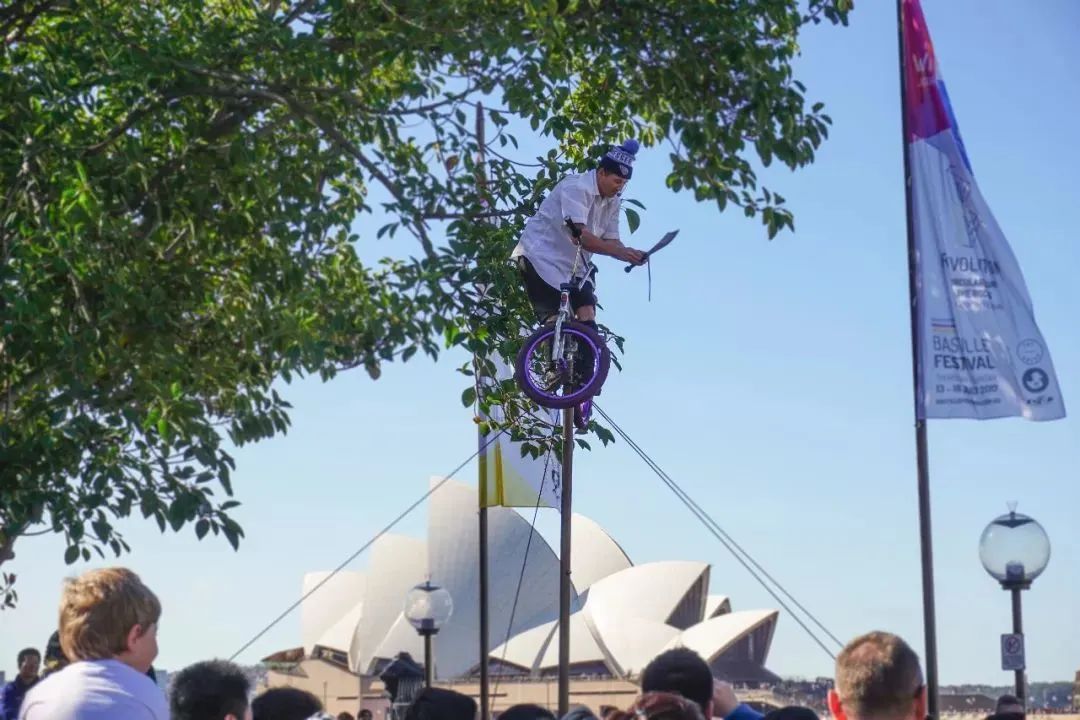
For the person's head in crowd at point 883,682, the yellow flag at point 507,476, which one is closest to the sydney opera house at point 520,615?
the yellow flag at point 507,476

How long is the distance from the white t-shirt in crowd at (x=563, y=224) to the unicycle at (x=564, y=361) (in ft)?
0.28

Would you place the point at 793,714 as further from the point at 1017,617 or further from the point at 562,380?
the point at 1017,617

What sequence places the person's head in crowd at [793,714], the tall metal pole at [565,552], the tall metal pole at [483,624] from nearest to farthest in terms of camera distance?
the person's head in crowd at [793,714] < the tall metal pole at [565,552] < the tall metal pole at [483,624]

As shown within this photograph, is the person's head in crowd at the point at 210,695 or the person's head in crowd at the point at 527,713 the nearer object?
the person's head in crowd at the point at 210,695

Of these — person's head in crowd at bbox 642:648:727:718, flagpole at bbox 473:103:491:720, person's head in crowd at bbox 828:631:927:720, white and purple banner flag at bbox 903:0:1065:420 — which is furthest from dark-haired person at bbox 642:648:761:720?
white and purple banner flag at bbox 903:0:1065:420

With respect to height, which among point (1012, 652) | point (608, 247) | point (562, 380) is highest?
point (608, 247)

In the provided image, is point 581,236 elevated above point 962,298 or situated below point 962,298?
below

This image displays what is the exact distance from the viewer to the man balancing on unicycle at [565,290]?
9727 millimetres

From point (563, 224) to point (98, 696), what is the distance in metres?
6.20

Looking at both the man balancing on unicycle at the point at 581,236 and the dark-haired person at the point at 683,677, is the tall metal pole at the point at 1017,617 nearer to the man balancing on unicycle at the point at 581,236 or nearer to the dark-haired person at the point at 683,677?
the man balancing on unicycle at the point at 581,236

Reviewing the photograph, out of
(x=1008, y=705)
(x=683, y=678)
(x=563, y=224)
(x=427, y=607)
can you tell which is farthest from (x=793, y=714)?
(x=427, y=607)

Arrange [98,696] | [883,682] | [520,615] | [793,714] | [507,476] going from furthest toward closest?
[520,615] → [507,476] → [793,714] → [98,696] → [883,682]

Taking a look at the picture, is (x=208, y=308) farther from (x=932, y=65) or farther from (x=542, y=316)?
(x=932, y=65)

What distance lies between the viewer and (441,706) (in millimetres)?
4672
